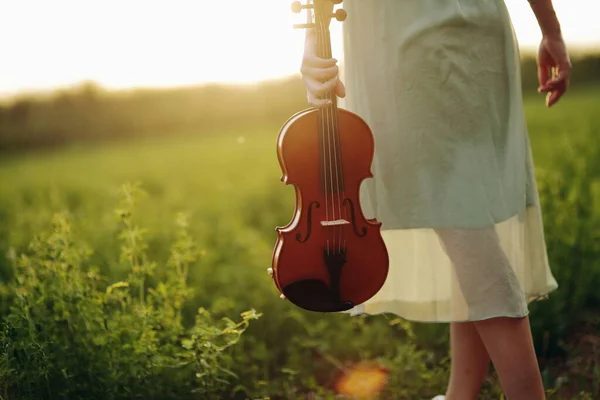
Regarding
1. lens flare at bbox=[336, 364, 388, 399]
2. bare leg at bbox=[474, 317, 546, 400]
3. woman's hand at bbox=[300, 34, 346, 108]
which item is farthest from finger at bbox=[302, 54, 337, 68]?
lens flare at bbox=[336, 364, 388, 399]

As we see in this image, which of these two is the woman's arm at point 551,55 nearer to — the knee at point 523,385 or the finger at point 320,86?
the finger at point 320,86

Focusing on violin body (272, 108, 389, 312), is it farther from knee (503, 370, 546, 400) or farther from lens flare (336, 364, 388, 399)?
lens flare (336, 364, 388, 399)

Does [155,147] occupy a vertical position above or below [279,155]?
above

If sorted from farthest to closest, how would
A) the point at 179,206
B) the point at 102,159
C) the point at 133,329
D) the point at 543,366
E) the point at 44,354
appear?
the point at 102,159 < the point at 179,206 < the point at 543,366 < the point at 133,329 < the point at 44,354

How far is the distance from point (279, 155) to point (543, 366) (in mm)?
1677

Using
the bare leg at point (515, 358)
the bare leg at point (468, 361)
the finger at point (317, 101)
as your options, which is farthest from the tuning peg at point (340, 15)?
the bare leg at point (468, 361)

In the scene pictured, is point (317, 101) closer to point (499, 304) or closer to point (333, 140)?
point (333, 140)

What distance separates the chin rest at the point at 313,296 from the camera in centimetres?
201

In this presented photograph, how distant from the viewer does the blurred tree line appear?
1360 cm

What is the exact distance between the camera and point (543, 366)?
305cm

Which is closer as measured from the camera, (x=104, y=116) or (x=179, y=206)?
(x=179, y=206)

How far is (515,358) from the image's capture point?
6.46ft

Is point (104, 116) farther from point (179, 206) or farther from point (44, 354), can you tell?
point (44, 354)

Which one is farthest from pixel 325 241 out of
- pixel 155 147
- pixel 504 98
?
pixel 155 147
